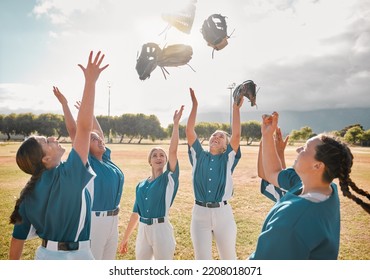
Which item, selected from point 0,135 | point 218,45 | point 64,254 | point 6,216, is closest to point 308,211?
point 64,254

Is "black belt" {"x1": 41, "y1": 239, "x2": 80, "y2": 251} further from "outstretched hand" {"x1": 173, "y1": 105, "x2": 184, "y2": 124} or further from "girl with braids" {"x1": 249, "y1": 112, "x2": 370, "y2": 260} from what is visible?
"outstretched hand" {"x1": 173, "y1": 105, "x2": 184, "y2": 124}

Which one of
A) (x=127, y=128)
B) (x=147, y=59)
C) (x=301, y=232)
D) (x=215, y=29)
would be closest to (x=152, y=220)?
(x=147, y=59)

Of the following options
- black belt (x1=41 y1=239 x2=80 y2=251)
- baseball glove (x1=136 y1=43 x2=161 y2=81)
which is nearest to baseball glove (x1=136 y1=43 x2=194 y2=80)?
baseball glove (x1=136 y1=43 x2=161 y2=81)

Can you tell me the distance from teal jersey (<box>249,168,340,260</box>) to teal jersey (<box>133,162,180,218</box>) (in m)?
1.50

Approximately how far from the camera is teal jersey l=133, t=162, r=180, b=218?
278 cm

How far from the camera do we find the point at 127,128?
57.2m

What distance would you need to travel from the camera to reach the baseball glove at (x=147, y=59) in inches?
113

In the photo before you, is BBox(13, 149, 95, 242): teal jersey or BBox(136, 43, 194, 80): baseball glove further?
BBox(136, 43, 194, 80): baseball glove

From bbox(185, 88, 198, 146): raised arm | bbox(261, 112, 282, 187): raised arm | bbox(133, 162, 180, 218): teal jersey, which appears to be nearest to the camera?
bbox(261, 112, 282, 187): raised arm

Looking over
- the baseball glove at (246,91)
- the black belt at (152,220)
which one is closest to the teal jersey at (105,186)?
the black belt at (152,220)

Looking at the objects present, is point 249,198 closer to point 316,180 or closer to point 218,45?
point 218,45

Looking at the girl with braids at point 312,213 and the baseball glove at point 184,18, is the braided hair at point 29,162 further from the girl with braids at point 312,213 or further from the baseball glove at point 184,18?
the baseball glove at point 184,18

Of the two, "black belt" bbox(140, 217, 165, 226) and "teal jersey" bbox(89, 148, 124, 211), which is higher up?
"teal jersey" bbox(89, 148, 124, 211)

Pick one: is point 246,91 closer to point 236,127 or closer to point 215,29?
point 236,127
